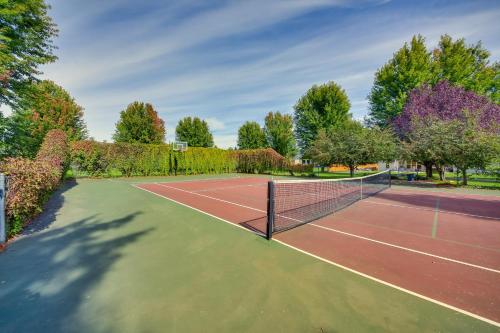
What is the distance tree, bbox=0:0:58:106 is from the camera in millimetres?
10117

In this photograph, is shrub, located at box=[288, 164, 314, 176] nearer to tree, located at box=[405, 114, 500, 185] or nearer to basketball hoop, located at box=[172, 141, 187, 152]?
tree, located at box=[405, 114, 500, 185]

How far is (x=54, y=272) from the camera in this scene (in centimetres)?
370

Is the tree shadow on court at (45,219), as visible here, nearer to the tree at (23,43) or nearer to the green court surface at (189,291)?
the green court surface at (189,291)

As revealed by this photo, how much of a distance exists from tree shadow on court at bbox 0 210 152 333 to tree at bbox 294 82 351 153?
35.0 metres

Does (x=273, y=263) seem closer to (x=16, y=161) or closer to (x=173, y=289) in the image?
(x=173, y=289)

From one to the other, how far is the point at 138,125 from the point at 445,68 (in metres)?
47.9

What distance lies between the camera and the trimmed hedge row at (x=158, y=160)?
68.0 ft

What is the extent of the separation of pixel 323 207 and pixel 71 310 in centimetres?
811

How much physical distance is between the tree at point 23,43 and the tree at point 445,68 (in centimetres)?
3455

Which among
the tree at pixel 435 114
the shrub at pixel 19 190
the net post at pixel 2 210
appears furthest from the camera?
the tree at pixel 435 114

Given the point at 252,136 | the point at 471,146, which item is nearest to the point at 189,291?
the point at 471,146

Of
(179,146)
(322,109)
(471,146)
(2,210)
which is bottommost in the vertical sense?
(2,210)

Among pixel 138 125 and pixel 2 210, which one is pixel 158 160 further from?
pixel 2 210

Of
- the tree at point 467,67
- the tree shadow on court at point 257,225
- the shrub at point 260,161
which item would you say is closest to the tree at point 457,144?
the tree at point 467,67
